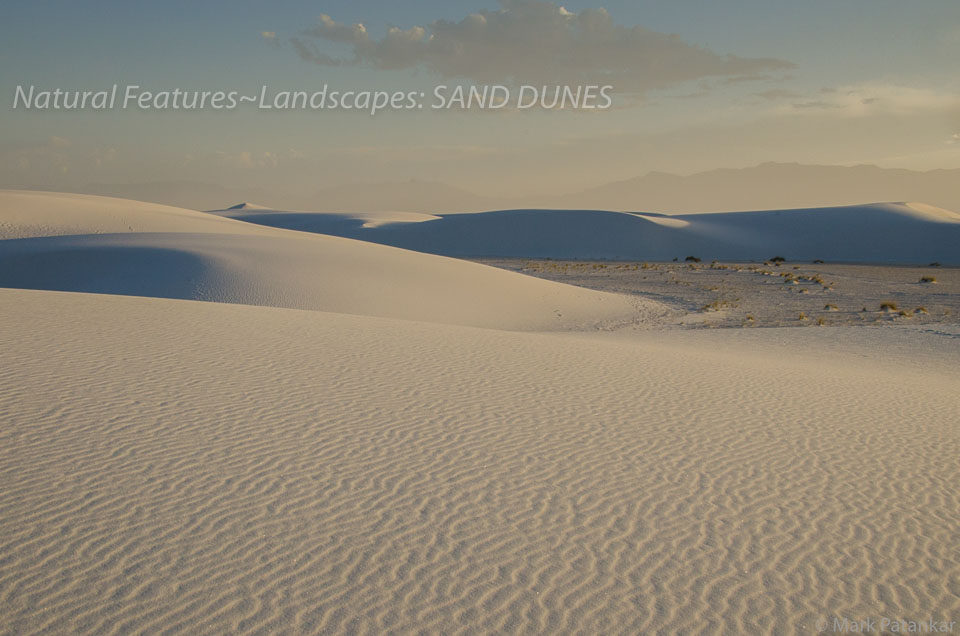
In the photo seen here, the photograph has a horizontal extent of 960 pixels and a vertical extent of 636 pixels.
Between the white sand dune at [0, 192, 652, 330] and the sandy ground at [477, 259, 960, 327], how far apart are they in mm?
2882

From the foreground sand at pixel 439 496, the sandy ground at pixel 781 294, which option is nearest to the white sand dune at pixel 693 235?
the sandy ground at pixel 781 294

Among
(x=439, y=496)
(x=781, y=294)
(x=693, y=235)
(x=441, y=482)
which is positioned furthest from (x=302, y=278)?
(x=693, y=235)

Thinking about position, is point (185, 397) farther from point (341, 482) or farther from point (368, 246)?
point (368, 246)

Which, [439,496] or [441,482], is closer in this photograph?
[439,496]

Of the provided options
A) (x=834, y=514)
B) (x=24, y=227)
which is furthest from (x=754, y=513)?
(x=24, y=227)

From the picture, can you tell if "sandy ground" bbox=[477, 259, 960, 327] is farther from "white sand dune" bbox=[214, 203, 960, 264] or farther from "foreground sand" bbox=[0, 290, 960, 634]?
"white sand dune" bbox=[214, 203, 960, 264]

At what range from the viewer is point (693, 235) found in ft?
252

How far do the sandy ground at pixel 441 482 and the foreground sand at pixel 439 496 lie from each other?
2 centimetres

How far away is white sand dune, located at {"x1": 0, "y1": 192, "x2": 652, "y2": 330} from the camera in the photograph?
1991 cm

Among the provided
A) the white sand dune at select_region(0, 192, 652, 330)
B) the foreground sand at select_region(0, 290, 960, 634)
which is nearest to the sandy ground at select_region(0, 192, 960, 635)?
the foreground sand at select_region(0, 290, 960, 634)

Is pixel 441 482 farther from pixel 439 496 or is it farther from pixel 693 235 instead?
pixel 693 235

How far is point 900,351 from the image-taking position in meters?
16.9

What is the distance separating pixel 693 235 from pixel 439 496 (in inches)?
2988

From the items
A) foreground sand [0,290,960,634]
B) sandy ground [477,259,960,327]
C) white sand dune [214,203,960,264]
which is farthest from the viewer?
white sand dune [214,203,960,264]
